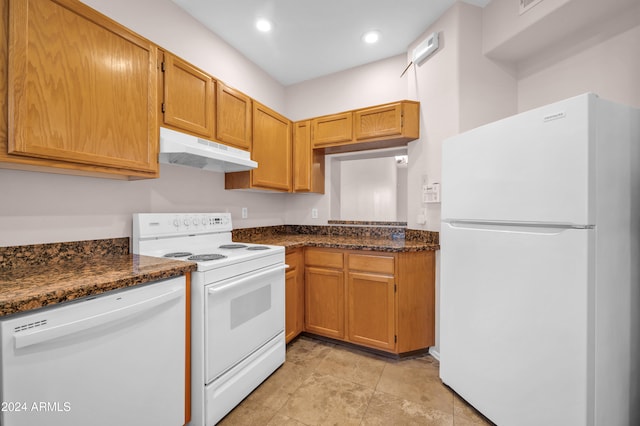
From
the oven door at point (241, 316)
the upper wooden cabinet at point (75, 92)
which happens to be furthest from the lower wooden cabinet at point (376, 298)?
the upper wooden cabinet at point (75, 92)

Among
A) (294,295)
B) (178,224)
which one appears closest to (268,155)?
(178,224)

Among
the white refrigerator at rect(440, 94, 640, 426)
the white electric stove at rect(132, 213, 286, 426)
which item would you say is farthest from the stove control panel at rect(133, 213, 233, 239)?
the white refrigerator at rect(440, 94, 640, 426)

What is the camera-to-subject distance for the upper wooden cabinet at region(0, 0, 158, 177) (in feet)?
3.51

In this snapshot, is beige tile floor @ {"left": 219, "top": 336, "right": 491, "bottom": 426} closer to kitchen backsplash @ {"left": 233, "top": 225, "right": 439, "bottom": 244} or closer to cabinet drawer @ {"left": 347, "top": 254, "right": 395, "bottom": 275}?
cabinet drawer @ {"left": 347, "top": 254, "right": 395, "bottom": 275}

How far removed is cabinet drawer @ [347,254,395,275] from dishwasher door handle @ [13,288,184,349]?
4.58 feet

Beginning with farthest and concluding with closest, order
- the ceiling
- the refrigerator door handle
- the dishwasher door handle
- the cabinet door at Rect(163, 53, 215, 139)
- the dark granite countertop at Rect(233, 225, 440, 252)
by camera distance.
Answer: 1. the dark granite countertop at Rect(233, 225, 440, 252)
2. the ceiling
3. the cabinet door at Rect(163, 53, 215, 139)
4. the refrigerator door handle
5. the dishwasher door handle

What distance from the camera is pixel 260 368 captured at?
1.81 metres

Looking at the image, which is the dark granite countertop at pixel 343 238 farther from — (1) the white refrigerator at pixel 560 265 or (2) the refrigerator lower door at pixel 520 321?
(1) the white refrigerator at pixel 560 265

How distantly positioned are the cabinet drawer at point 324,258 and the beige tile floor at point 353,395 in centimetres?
73

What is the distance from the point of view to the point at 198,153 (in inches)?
67.4

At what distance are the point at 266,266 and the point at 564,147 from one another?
1.70 meters

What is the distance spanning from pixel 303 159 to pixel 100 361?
7.35 ft

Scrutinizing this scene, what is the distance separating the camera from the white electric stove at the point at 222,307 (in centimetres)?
143

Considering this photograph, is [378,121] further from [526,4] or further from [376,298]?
[376,298]
